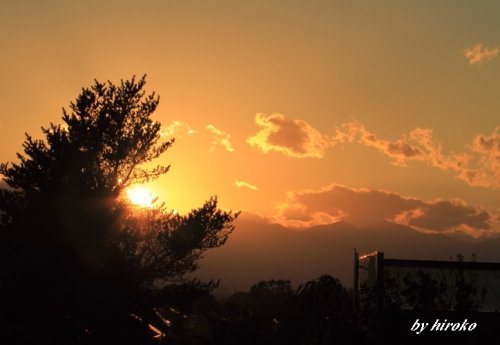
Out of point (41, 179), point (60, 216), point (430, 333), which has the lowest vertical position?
point (430, 333)

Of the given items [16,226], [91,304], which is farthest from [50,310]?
[16,226]

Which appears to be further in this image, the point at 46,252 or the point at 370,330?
the point at 46,252

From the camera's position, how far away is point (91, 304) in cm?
2288

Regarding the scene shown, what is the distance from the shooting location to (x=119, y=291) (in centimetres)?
2344

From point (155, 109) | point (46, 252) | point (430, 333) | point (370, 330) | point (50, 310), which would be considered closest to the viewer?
point (370, 330)

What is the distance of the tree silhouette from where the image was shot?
22.8 meters

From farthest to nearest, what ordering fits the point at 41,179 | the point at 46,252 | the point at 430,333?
the point at 41,179 → the point at 46,252 → the point at 430,333

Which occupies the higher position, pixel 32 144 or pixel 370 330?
pixel 32 144

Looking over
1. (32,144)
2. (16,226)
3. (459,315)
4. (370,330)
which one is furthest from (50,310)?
(459,315)

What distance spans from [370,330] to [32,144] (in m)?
20.8

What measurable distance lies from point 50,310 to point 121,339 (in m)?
3.17

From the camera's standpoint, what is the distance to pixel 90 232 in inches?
976

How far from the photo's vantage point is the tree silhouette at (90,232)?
74.7 feet

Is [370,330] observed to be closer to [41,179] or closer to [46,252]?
[46,252]
